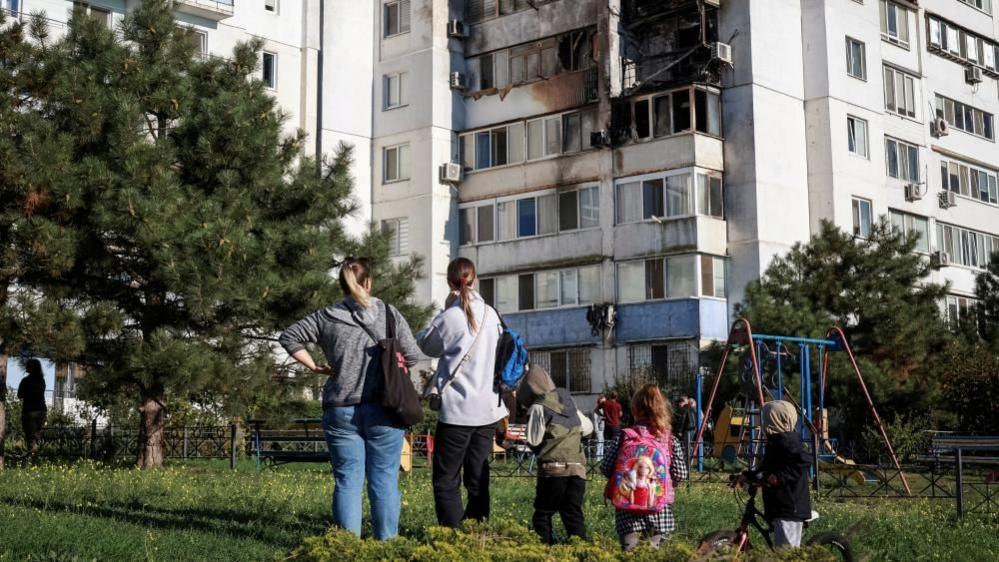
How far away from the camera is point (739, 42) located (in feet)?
132

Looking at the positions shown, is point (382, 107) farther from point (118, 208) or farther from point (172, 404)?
point (118, 208)

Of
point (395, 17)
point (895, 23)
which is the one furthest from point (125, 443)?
point (895, 23)

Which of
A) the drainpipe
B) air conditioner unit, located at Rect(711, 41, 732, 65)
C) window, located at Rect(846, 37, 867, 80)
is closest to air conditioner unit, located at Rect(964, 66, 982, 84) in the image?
window, located at Rect(846, 37, 867, 80)

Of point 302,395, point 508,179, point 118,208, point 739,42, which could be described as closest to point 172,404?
point 302,395

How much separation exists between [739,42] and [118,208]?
80.6 feet

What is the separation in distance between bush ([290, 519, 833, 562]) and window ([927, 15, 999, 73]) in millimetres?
44449

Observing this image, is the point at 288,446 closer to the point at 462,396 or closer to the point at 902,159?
the point at 462,396

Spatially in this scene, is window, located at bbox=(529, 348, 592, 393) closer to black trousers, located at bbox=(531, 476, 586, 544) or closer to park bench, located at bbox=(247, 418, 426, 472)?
park bench, located at bbox=(247, 418, 426, 472)

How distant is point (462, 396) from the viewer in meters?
9.12

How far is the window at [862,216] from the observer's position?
42.2 metres

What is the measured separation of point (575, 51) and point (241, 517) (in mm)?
32264

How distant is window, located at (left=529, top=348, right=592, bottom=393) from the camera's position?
41.0 meters

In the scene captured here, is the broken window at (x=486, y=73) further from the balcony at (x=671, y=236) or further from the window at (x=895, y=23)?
the window at (x=895, y=23)

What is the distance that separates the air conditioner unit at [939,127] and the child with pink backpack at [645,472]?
40555 mm
